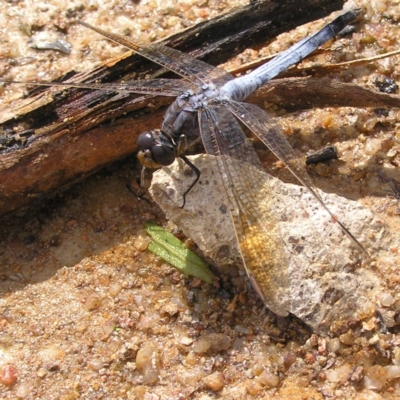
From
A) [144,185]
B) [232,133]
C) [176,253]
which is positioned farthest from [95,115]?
[176,253]

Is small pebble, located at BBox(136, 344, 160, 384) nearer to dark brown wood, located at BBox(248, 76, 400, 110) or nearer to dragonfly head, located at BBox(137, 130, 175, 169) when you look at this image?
dragonfly head, located at BBox(137, 130, 175, 169)

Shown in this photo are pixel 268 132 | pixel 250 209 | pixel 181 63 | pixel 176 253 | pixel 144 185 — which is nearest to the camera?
pixel 250 209

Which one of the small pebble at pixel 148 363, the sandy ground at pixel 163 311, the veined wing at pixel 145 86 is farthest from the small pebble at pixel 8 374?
the veined wing at pixel 145 86

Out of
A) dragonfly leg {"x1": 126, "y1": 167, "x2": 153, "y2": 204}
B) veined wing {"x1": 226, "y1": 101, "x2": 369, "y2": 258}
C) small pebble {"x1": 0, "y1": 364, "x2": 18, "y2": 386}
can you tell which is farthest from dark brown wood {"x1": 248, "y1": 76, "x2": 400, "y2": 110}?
small pebble {"x1": 0, "y1": 364, "x2": 18, "y2": 386}

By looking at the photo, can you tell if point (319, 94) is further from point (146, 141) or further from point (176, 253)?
point (176, 253)

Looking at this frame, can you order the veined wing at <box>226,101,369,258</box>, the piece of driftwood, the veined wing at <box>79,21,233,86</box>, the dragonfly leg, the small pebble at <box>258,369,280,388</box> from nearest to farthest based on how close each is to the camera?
the small pebble at <box>258,369,280,388</box>, the veined wing at <box>226,101,369,258</box>, the piece of driftwood, the veined wing at <box>79,21,233,86</box>, the dragonfly leg

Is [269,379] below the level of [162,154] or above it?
below
